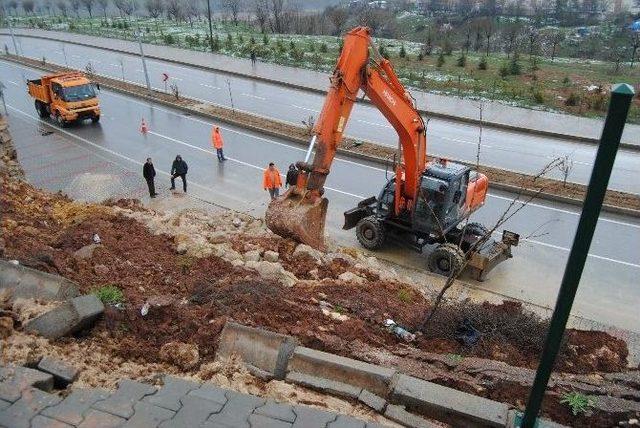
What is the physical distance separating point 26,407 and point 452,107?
23632mm

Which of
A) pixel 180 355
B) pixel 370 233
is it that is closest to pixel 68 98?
pixel 370 233

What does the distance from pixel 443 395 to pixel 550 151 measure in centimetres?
1722

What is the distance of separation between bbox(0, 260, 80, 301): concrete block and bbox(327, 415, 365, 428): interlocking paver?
3.92 metres

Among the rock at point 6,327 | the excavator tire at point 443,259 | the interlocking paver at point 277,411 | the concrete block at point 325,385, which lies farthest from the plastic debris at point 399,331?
the rock at point 6,327

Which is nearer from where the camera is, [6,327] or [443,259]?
[6,327]

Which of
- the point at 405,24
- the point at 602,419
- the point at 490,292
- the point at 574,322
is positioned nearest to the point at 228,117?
the point at 490,292

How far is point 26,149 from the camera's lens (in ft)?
65.3

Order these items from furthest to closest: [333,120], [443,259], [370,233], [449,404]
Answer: [370,233] < [443,259] < [333,120] < [449,404]

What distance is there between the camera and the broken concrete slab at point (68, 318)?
6004mm

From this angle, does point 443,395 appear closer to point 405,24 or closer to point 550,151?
point 550,151

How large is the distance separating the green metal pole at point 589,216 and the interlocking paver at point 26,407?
417 cm

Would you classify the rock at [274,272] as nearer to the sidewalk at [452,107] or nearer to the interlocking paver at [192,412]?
the interlocking paver at [192,412]

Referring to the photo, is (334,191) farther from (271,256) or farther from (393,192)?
(271,256)

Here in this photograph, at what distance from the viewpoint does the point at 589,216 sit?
3.31 metres
